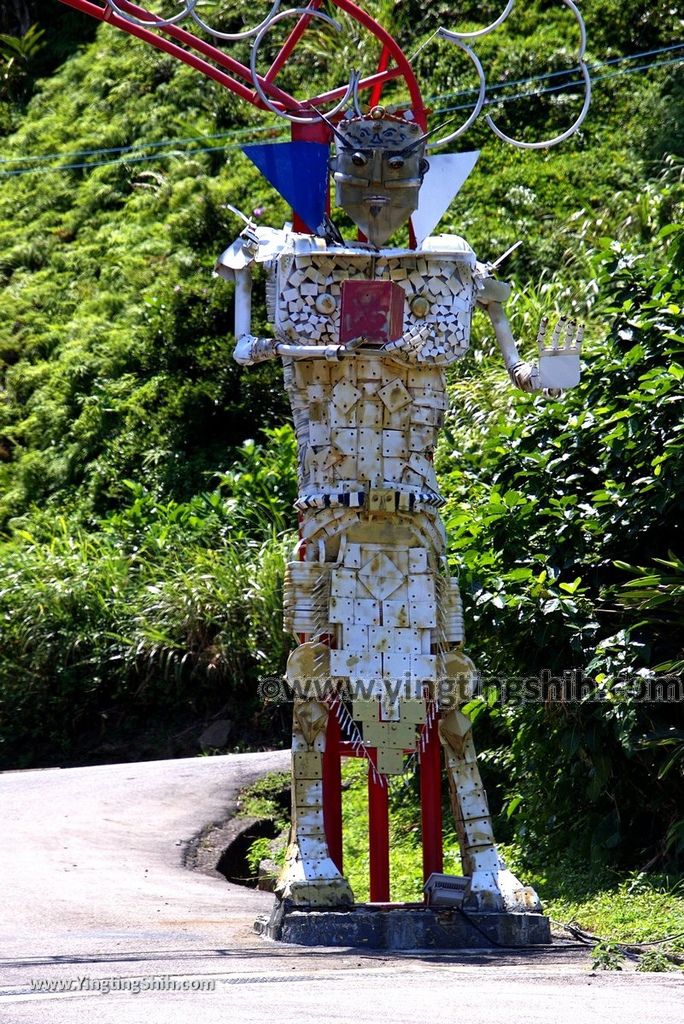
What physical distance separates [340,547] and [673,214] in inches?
280

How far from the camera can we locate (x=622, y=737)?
22.9 ft

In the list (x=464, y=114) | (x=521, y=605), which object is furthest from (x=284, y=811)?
(x=464, y=114)

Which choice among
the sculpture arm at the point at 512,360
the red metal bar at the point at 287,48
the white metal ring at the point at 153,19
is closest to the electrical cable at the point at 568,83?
the red metal bar at the point at 287,48

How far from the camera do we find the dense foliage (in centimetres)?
754

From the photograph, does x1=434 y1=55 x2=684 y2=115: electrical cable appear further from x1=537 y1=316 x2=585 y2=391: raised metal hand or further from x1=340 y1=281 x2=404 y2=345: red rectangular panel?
x1=340 y1=281 x2=404 y2=345: red rectangular panel

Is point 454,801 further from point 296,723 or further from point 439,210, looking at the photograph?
point 439,210

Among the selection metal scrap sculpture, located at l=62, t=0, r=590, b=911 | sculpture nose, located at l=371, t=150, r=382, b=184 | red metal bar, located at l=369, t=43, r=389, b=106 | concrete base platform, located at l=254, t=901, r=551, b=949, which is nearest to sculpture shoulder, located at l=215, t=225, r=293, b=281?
metal scrap sculpture, located at l=62, t=0, r=590, b=911

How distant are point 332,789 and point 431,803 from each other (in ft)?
1.44

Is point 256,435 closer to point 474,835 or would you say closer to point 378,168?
→ point 378,168

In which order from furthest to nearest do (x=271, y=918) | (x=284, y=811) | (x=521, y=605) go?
(x=284, y=811), (x=521, y=605), (x=271, y=918)

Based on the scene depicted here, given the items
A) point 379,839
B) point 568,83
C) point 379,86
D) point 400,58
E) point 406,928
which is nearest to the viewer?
point 406,928

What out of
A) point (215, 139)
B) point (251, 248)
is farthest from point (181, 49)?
point (215, 139)

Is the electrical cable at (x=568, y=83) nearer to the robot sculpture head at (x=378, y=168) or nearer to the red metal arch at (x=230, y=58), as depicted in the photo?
the red metal arch at (x=230, y=58)

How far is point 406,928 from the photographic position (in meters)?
5.93
